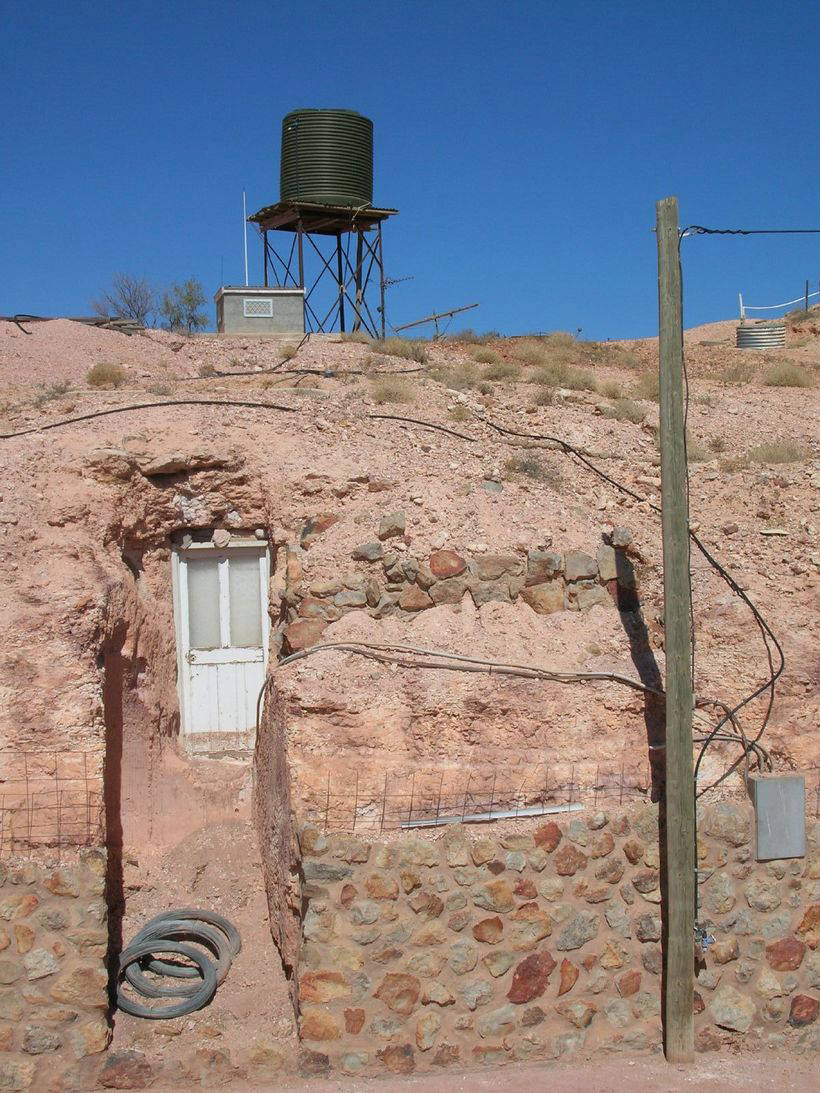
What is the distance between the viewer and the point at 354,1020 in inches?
246

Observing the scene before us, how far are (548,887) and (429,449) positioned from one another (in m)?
4.47

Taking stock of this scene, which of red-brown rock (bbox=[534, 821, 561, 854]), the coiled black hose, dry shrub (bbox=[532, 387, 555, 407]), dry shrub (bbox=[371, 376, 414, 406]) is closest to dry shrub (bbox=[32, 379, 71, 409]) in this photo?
dry shrub (bbox=[371, 376, 414, 406])

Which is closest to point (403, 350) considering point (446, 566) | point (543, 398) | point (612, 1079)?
point (543, 398)

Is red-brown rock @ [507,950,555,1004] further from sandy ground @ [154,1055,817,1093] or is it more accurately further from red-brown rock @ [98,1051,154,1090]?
red-brown rock @ [98,1051,154,1090]

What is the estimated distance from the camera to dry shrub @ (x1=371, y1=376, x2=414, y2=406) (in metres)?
11.3

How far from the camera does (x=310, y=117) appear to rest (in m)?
21.1

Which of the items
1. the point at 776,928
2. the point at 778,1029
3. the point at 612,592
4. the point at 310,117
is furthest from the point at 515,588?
the point at 310,117

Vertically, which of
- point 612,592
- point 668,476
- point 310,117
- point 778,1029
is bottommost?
point 778,1029

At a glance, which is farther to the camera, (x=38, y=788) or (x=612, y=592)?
(x=612, y=592)

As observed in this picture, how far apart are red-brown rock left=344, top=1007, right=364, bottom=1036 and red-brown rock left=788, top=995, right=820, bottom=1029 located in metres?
2.76

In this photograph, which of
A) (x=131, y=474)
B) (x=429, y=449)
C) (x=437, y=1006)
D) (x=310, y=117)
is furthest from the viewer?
(x=310, y=117)

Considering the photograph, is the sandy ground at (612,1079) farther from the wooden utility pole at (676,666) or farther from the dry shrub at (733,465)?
the dry shrub at (733,465)

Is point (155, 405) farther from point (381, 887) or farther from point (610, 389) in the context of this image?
point (610, 389)

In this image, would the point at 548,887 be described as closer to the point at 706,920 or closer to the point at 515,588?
the point at 706,920
